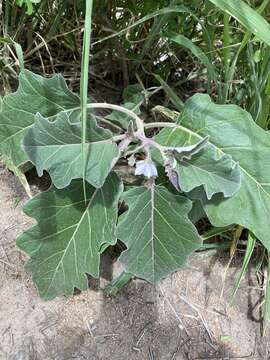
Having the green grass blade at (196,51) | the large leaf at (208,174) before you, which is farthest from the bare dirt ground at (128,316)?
the green grass blade at (196,51)

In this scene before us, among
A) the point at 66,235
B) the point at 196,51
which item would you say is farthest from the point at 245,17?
the point at 66,235

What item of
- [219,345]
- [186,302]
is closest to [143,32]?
[186,302]

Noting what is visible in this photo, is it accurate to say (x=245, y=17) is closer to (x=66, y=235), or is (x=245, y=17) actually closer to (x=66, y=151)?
(x=66, y=151)

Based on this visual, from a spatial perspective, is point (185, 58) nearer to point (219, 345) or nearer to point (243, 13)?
point (243, 13)

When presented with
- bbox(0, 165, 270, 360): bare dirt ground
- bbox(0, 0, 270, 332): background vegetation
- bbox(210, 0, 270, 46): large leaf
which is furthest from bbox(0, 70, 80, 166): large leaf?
bbox(210, 0, 270, 46): large leaf

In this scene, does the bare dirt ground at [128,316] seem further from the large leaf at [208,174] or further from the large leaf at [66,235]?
the large leaf at [208,174]

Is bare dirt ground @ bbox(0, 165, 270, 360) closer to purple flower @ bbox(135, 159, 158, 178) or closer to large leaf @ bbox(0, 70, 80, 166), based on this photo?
large leaf @ bbox(0, 70, 80, 166)
